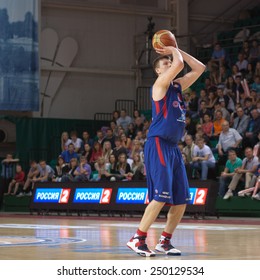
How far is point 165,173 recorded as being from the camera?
864 cm

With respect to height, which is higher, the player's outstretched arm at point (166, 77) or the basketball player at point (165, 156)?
the player's outstretched arm at point (166, 77)

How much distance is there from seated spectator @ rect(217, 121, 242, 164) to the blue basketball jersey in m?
13.2

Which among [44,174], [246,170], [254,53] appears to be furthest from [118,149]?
[254,53]

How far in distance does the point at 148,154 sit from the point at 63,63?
77.6ft

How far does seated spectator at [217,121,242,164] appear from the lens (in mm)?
21955

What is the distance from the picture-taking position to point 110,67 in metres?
33.0

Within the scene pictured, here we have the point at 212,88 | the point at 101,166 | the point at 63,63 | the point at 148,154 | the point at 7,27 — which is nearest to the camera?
the point at 148,154

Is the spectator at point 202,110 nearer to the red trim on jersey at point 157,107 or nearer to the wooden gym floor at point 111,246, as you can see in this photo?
the wooden gym floor at point 111,246

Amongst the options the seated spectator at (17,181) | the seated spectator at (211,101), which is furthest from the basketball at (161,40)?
the seated spectator at (17,181)

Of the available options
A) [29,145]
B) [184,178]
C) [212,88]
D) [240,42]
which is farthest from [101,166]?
[184,178]

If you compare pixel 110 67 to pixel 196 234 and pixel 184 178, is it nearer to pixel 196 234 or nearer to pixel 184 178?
pixel 196 234

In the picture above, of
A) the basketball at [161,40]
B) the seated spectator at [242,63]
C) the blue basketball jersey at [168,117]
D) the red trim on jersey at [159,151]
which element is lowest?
the red trim on jersey at [159,151]

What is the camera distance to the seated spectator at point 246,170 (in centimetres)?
2003

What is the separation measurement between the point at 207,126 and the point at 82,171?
3.96 metres
